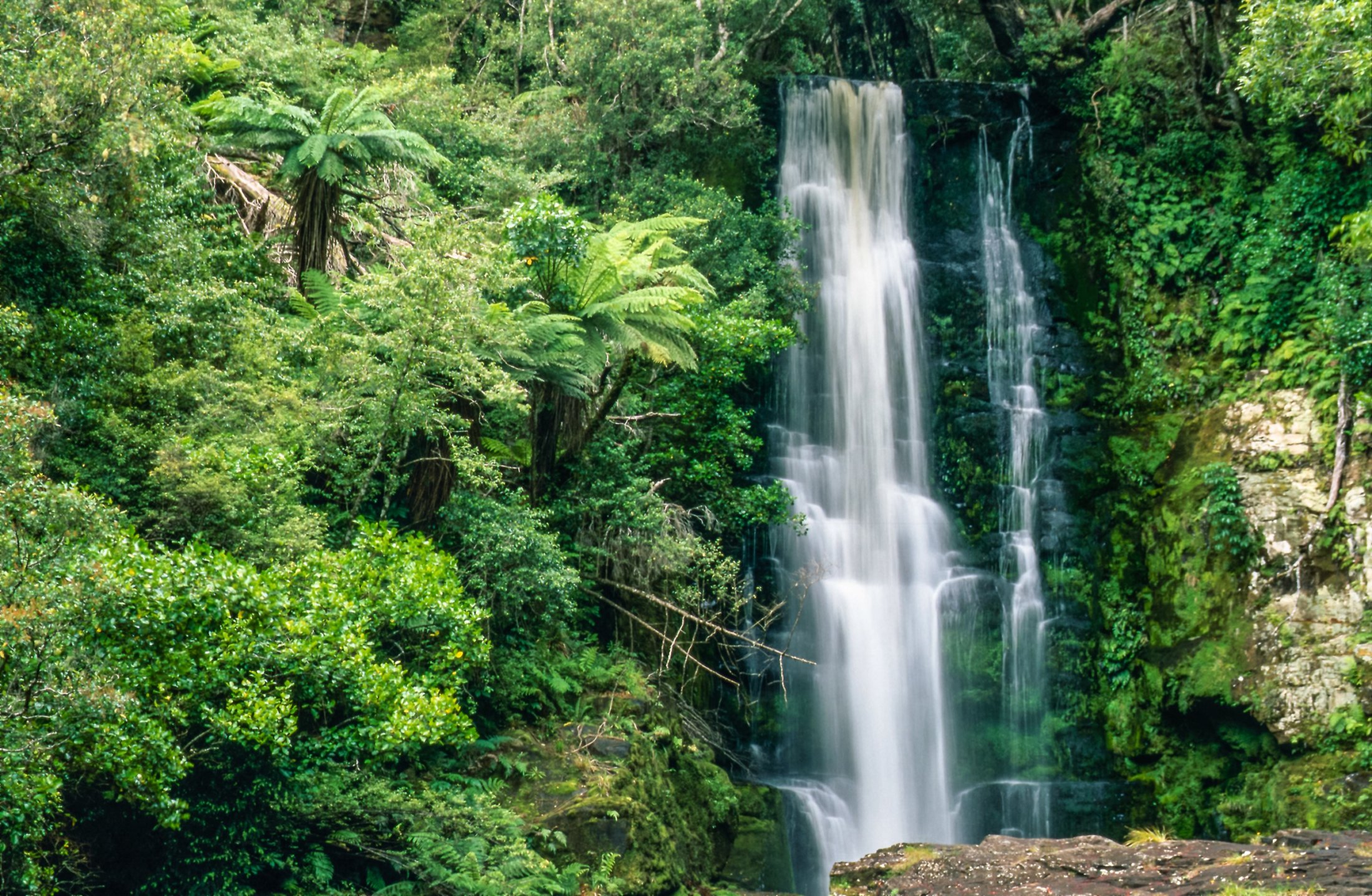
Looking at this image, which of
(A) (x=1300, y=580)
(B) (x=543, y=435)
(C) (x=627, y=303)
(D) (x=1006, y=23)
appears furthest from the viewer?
(D) (x=1006, y=23)

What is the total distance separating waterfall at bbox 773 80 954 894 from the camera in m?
17.1

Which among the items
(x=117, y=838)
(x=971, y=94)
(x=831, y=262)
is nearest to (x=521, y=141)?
(x=831, y=262)

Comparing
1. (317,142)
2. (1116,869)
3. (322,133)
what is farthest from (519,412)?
(1116,869)

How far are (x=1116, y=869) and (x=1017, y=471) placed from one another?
10535 mm

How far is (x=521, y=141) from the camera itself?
19.6 meters

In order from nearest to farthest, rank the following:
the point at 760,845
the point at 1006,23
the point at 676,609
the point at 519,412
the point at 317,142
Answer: the point at 317,142, the point at 676,609, the point at 519,412, the point at 760,845, the point at 1006,23

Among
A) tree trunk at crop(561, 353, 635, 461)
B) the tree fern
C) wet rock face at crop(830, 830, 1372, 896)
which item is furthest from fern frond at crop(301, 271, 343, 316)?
wet rock face at crop(830, 830, 1372, 896)

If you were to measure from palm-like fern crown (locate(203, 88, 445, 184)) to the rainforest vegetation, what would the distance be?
67mm

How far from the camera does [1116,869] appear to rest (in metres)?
10.1

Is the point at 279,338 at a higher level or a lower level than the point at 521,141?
lower

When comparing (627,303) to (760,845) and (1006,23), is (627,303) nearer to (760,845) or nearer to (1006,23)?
(760,845)

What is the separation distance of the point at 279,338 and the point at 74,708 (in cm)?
609

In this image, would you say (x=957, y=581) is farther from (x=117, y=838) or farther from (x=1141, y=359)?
(x=117, y=838)

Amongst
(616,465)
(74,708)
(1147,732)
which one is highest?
(616,465)
